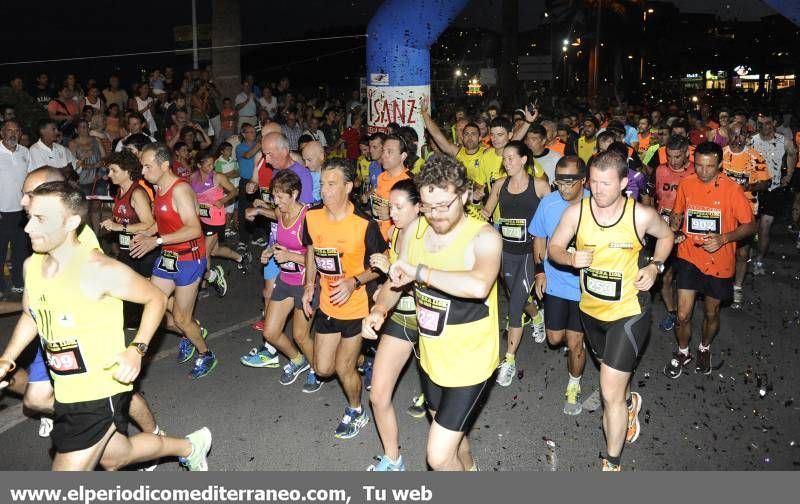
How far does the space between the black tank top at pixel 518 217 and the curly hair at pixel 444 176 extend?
2.59 m

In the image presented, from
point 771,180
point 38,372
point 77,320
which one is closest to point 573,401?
point 77,320

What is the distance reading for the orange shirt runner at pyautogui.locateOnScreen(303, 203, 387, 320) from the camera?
16.3ft

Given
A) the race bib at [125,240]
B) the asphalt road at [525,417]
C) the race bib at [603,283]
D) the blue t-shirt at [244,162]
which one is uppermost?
the blue t-shirt at [244,162]

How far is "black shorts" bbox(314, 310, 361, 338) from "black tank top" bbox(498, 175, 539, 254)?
6.21 ft

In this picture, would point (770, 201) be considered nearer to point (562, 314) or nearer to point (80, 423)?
point (562, 314)

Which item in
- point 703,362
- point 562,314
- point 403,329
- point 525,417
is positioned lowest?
point 525,417

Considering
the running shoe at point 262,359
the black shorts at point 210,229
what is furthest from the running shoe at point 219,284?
the running shoe at point 262,359

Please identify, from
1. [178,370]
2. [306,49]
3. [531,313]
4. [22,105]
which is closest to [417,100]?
[531,313]

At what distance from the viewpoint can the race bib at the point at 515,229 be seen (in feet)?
20.4

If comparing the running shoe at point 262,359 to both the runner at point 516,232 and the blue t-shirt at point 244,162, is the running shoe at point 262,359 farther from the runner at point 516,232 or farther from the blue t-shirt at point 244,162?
the blue t-shirt at point 244,162

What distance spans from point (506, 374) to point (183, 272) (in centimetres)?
291

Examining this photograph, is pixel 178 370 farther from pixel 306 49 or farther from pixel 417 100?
pixel 306 49

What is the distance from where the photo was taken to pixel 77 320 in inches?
137

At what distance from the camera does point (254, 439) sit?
5.14 metres
